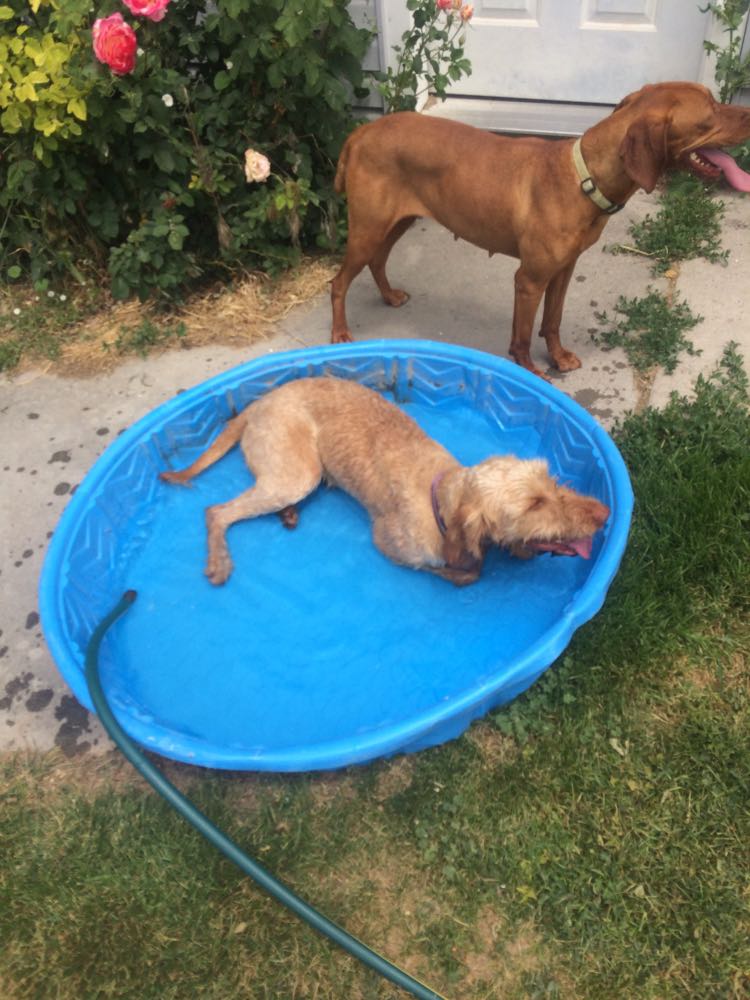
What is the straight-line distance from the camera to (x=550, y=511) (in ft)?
8.72

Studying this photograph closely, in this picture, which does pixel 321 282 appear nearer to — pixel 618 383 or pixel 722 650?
pixel 618 383

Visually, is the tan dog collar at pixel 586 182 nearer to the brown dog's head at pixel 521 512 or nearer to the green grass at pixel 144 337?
the brown dog's head at pixel 521 512

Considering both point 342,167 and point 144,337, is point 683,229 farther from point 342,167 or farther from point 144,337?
point 144,337

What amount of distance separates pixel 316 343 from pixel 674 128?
2.34 meters

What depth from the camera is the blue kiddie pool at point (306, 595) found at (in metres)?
2.72

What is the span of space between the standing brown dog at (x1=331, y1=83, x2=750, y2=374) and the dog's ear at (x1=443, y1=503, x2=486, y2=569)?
1509mm

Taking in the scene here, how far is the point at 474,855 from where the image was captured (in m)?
2.53

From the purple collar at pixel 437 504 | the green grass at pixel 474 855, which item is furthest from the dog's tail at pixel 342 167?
the green grass at pixel 474 855

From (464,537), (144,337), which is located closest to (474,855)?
(464,537)

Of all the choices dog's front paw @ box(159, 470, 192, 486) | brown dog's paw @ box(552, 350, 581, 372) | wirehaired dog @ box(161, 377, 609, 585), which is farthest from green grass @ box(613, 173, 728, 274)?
dog's front paw @ box(159, 470, 192, 486)

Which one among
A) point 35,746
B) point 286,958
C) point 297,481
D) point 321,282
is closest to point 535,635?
point 297,481

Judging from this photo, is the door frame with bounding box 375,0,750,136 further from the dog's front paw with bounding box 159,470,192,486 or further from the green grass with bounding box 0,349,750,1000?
the green grass with bounding box 0,349,750,1000

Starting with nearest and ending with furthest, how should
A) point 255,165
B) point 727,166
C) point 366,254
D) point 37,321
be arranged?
point 727,166 → point 366,254 → point 255,165 → point 37,321

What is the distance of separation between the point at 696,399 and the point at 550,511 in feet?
5.69
